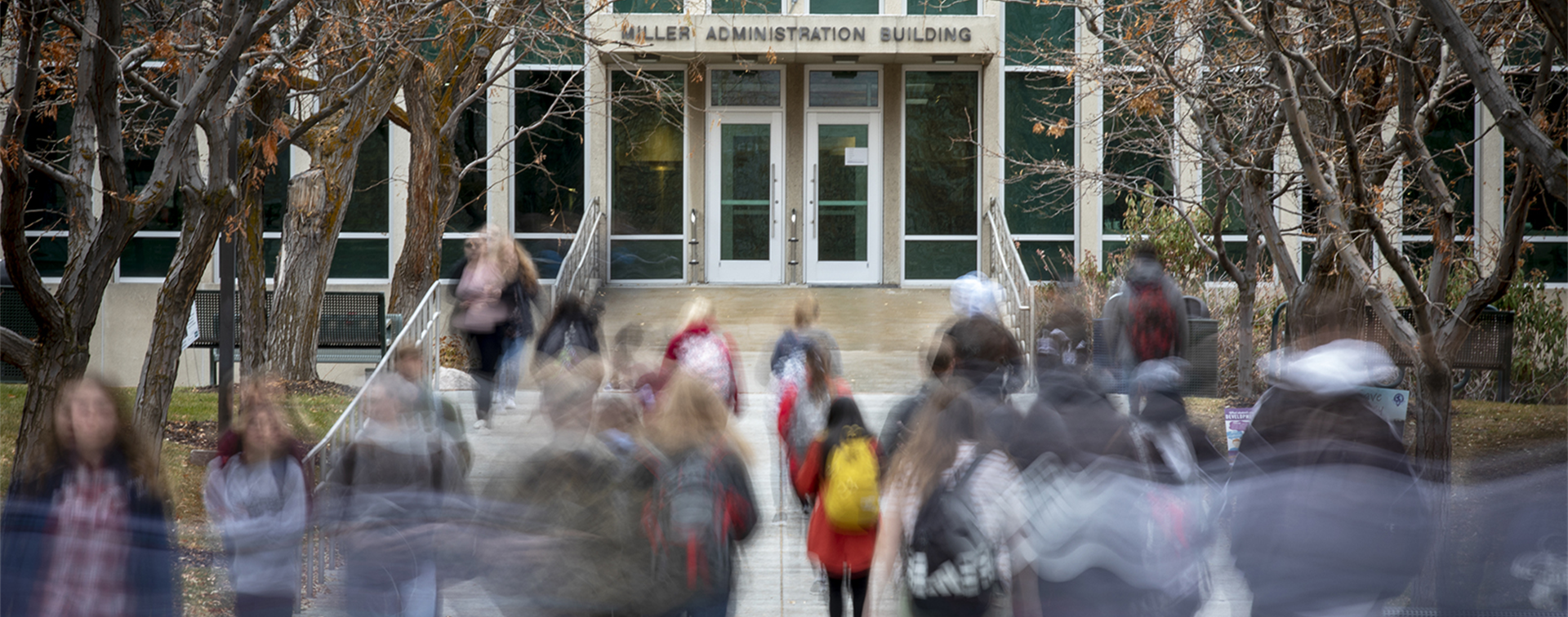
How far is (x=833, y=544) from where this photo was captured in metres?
4.95

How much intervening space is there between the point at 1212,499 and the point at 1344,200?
11.6 feet

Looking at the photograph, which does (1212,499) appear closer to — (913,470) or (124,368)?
(913,470)

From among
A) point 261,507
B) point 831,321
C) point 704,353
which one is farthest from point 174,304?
point 831,321

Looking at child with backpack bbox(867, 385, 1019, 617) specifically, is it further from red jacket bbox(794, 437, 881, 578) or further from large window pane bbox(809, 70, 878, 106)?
large window pane bbox(809, 70, 878, 106)

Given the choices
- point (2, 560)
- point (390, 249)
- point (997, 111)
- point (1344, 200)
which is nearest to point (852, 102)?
point (997, 111)

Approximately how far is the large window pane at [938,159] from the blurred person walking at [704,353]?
32.0ft

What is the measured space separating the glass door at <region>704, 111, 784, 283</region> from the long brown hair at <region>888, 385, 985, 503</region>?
12.5 meters

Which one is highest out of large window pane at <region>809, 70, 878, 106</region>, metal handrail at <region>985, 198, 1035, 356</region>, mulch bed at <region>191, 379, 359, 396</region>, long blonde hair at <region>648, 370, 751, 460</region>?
large window pane at <region>809, 70, 878, 106</region>

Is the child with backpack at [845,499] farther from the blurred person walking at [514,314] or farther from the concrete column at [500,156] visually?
the concrete column at [500,156]

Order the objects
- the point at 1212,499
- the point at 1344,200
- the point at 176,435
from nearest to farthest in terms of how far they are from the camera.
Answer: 1. the point at 1212,499
2. the point at 1344,200
3. the point at 176,435

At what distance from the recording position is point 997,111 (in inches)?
658

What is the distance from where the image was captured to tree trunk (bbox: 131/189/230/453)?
722cm

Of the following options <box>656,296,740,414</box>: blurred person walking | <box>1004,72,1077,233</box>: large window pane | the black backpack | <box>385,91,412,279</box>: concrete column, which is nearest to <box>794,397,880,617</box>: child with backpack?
the black backpack

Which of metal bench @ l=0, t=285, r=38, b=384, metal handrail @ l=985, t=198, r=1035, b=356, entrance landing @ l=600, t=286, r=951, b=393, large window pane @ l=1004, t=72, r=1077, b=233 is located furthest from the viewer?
large window pane @ l=1004, t=72, r=1077, b=233
